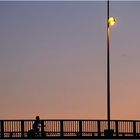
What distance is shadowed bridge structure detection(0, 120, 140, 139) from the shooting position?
30.3 meters

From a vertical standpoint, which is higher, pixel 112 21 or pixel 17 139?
pixel 112 21

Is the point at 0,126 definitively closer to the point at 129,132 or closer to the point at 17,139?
the point at 17,139

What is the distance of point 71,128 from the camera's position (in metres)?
30.7

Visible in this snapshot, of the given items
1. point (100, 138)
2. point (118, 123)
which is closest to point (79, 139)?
point (100, 138)

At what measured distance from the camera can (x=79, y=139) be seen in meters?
28.6

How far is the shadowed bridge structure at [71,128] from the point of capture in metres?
30.3

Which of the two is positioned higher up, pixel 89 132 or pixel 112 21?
pixel 112 21

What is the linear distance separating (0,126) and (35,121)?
229 centimetres

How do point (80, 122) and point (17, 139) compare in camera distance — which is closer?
point (17, 139)

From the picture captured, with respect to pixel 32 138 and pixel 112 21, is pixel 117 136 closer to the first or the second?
pixel 32 138

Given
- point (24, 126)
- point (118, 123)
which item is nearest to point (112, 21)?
point (118, 123)

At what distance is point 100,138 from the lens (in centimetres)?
2920

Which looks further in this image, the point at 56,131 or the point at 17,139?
the point at 56,131

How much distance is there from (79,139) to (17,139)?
11.5 feet
